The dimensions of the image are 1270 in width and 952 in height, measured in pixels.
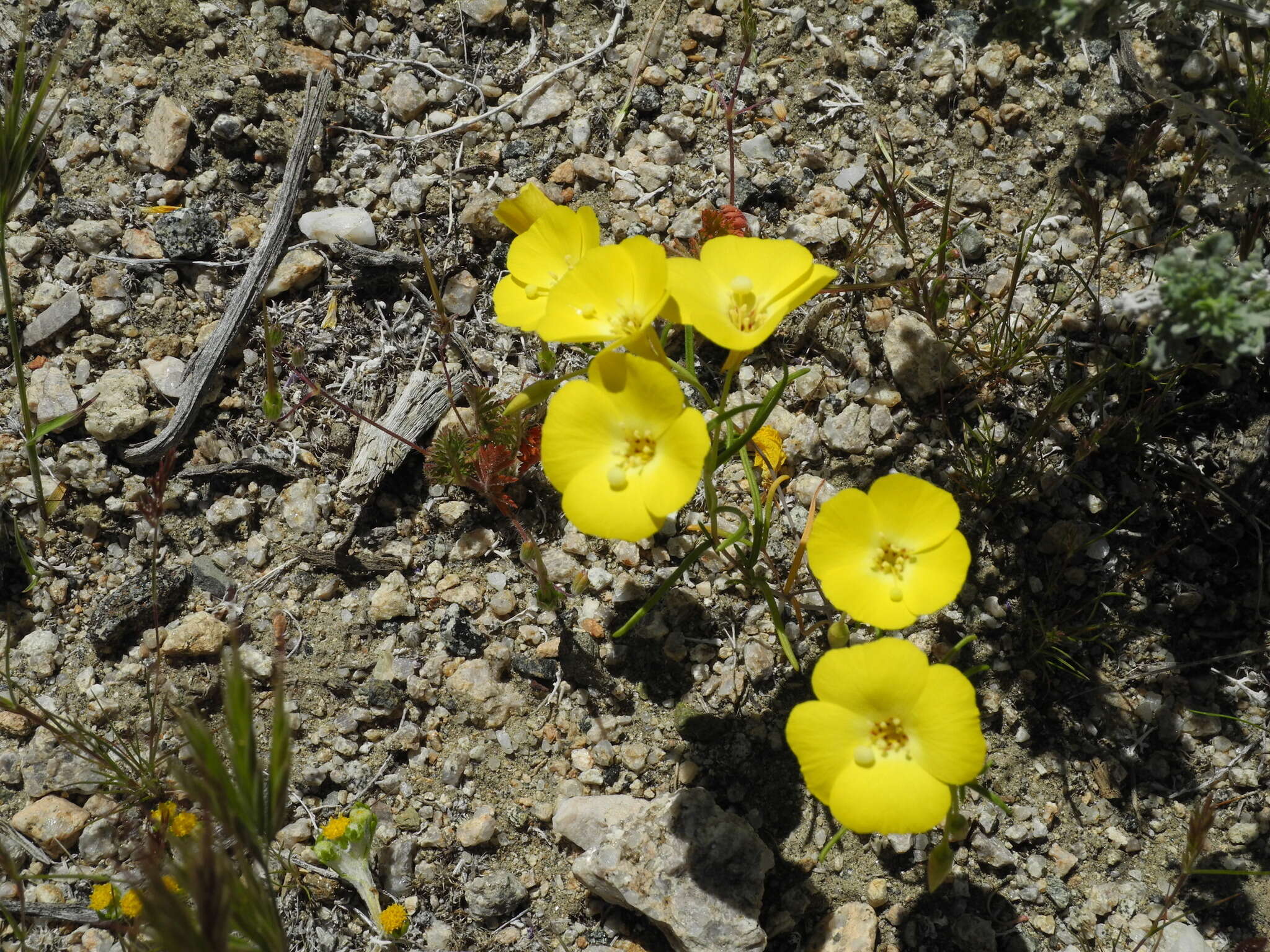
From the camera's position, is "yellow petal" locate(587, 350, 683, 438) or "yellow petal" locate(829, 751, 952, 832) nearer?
"yellow petal" locate(829, 751, 952, 832)

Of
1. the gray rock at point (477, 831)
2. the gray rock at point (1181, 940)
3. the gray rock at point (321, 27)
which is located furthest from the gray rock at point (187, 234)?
the gray rock at point (1181, 940)

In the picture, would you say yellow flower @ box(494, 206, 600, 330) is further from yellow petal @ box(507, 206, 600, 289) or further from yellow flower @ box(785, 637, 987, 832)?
yellow flower @ box(785, 637, 987, 832)

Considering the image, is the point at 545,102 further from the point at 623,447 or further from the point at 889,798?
the point at 889,798

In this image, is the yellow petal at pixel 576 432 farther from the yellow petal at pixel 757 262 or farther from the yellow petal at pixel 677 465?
the yellow petal at pixel 757 262

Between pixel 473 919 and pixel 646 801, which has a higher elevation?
pixel 646 801

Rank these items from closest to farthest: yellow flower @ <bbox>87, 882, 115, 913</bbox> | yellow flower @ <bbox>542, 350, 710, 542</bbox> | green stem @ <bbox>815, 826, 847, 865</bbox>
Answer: yellow flower @ <bbox>542, 350, 710, 542</bbox>
green stem @ <bbox>815, 826, 847, 865</bbox>
yellow flower @ <bbox>87, 882, 115, 913</bbox>

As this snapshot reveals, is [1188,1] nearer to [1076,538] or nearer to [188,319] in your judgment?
[1076,538]


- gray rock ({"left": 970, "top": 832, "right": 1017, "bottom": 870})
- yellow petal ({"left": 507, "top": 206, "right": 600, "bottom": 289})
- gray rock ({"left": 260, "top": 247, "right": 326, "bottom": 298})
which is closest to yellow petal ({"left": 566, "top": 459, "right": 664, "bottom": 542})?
yellow petal ({"left": 507, "top": 206, "right": 600, "bottom": 289})

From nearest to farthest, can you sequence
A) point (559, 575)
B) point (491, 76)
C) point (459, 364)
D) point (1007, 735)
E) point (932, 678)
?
1. point (932, 678)
2. point (1007, 735)
3. point (559, 575)
4. point (459, 364)
5. point (491, 76)

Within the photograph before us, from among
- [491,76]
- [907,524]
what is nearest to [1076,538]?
[907,524]
